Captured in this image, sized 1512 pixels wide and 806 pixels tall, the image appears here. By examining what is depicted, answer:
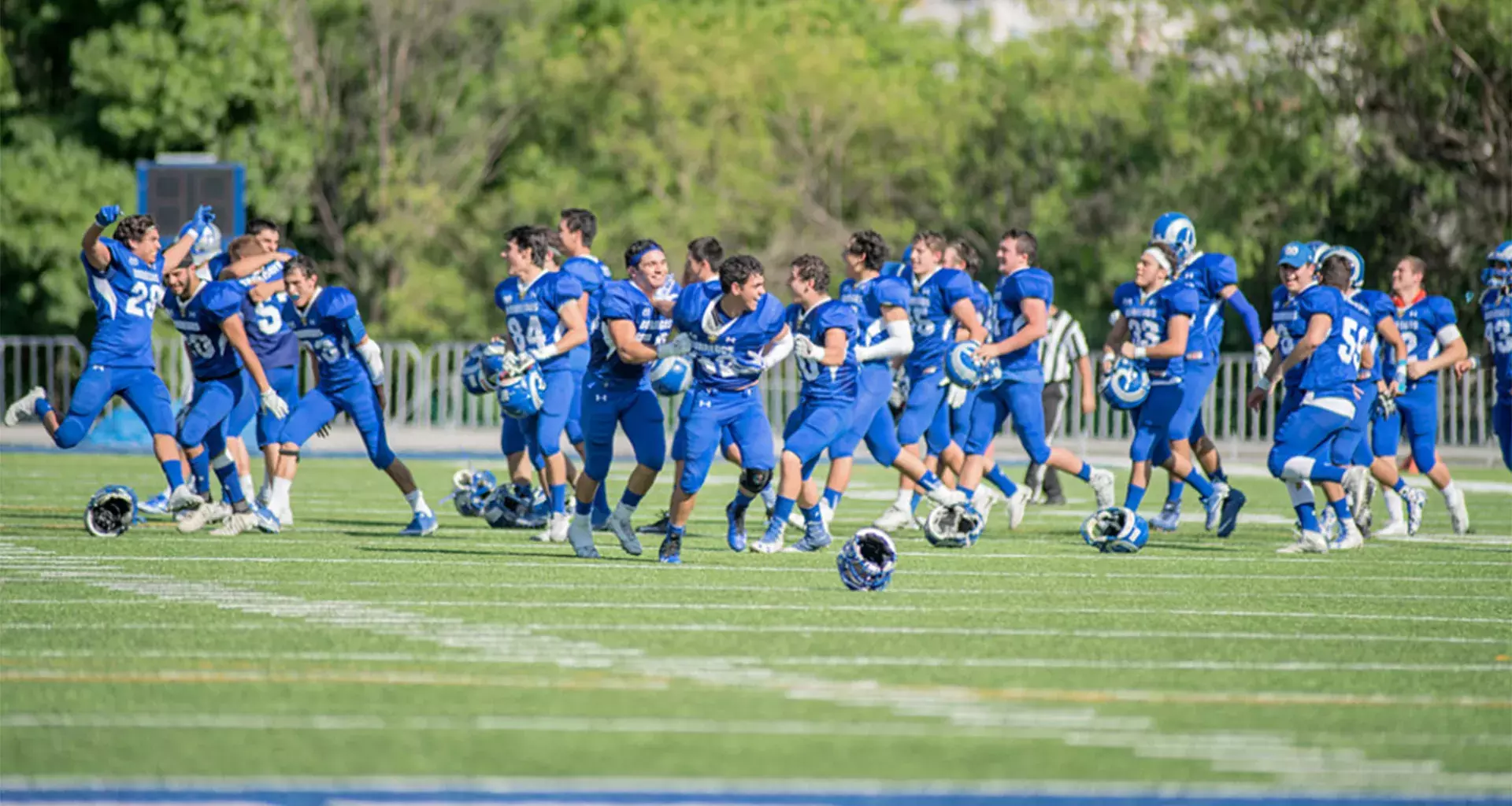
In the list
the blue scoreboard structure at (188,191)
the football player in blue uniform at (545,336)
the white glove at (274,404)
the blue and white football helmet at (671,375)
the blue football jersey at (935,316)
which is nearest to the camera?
the blue and white football helmet at (671,375)

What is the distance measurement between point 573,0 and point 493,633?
4052 centimetres

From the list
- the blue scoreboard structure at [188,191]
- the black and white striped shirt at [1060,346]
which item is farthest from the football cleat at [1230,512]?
the blue scoreboard structure at [188,191]

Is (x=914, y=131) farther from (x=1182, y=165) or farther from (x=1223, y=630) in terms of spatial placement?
(x=1223, y=630)

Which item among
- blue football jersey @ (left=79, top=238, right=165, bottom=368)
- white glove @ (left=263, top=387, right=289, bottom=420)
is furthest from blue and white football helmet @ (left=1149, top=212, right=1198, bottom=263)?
blue football jersey @ (left=79, top=238, right=165, bottom=368)

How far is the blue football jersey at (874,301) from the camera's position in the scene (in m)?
13.5

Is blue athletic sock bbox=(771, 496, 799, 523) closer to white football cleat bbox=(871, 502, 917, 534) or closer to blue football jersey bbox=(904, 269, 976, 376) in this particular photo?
blue football jersey bbox=(904, 269, 976, 376)

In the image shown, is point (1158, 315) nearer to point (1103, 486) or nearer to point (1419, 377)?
point (1103, 486)

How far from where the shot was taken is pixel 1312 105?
36.6 meters

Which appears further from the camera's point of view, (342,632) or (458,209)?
(458,209)

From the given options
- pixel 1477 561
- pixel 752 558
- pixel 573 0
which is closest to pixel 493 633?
pixel 752 558

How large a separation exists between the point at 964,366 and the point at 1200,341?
6.91 ft

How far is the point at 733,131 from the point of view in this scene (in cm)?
4575

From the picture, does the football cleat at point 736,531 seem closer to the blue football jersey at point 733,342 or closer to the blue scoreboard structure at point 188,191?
the blue football jersey at point 733,342

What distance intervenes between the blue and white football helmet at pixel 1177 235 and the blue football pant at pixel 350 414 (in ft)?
17.1
